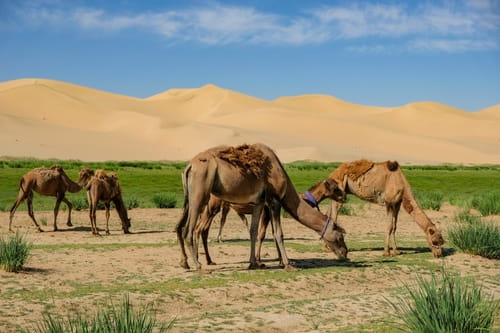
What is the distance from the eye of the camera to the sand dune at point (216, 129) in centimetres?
8525

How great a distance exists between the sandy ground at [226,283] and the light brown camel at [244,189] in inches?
22.0

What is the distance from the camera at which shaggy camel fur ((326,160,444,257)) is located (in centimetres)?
1475

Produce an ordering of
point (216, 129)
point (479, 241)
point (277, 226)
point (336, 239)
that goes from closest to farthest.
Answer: point (277, 226), point (336, 239), point (479, 241), point (216, 129)

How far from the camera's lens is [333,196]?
48.4 ft

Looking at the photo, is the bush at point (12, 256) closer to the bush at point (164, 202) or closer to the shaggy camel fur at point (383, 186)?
the shaggy camel fur at point (383, 186)

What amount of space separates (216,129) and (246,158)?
→ 87850mm

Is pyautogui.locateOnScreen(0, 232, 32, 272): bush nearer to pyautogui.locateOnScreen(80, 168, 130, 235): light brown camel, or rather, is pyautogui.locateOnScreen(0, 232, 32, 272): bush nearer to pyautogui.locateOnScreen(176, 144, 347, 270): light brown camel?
pyautogui.locateOnScreen(176, 144, 347, 270): light brown camel

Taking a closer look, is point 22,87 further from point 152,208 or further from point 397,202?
point 397,202

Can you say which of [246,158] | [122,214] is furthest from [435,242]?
[122,214]

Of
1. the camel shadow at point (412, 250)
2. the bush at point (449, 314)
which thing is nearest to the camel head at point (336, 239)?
the camel shadow at point (412, 250)

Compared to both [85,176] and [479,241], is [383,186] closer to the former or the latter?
[479,241]

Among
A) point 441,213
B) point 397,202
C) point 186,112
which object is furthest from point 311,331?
point 186,112

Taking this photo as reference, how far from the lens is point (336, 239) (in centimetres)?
1266

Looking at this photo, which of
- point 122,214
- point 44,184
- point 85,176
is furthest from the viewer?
point 85,176
